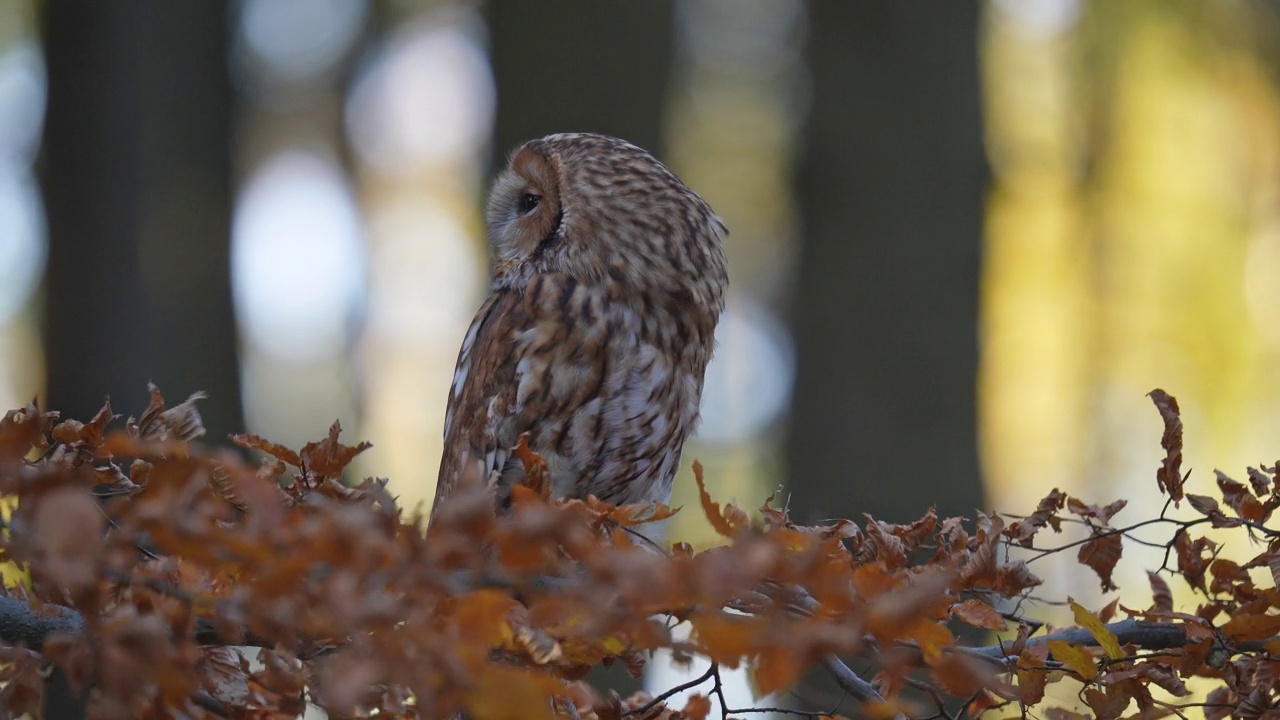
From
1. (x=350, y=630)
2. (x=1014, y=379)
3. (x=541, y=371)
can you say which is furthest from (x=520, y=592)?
(x=1014, y=379)

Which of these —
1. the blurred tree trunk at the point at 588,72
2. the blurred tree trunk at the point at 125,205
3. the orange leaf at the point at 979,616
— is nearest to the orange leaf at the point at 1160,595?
the orange leaf at the point at 979,616

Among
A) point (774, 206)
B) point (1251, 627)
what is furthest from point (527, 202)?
point (774, 206)

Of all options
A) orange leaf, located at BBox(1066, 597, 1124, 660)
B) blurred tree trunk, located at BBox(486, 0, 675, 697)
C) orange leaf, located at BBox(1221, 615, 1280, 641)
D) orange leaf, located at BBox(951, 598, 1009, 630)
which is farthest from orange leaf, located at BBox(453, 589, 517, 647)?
blurred tree trunk, located at BBox(486, 0, 675, 697)

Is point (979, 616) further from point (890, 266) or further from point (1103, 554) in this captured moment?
point (890, 266)

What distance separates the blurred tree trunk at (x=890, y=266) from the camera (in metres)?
4.36

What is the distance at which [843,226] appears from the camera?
15.4 ft

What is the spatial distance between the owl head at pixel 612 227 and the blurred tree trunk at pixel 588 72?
2273 millimetres

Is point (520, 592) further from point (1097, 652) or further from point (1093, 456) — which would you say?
point (1093, 456)

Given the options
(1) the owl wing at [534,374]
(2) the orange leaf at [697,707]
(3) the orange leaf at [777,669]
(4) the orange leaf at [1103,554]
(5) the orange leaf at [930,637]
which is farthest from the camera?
(1) the owl wing at [534,374]

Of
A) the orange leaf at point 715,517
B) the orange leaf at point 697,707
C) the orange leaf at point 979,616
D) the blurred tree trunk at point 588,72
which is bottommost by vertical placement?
the orange leaf at point 697,707

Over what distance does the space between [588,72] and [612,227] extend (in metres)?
2.80

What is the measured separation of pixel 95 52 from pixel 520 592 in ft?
13.9

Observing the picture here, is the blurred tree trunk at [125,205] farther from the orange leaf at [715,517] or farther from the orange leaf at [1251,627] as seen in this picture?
the orange leaf at [1251,627]

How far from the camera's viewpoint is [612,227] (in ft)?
8.82
